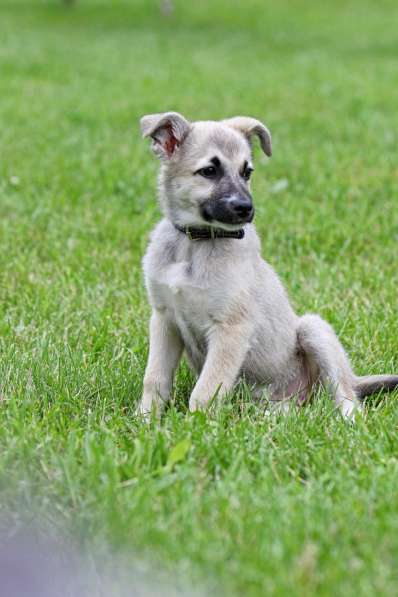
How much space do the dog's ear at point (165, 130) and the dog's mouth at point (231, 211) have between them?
37 cm

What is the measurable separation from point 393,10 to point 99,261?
24087 millimetres

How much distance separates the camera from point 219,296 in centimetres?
366

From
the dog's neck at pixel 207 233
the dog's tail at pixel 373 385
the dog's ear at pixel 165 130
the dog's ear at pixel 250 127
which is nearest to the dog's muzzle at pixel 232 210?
the dog's neck at pixel 207 233

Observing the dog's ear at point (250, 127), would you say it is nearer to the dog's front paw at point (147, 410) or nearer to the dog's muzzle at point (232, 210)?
the dog's muzzle at point (232, 210)

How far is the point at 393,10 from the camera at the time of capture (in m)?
27.4

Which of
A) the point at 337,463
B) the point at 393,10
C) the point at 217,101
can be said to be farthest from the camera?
the point at 393,10

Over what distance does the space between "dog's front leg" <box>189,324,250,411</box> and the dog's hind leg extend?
453 mm

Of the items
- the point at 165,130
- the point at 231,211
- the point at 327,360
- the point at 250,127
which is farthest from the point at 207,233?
the point at 327,360

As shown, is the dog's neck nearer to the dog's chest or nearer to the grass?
the dog's chest

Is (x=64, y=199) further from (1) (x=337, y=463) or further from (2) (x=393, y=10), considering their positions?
(2) (x=393, y=10)

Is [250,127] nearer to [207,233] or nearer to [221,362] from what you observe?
[207,233]

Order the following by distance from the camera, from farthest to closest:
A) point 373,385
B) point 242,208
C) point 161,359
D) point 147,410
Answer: point 373,385
point 161,359
point 147,410
point 242,208

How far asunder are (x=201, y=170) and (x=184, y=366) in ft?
3.42

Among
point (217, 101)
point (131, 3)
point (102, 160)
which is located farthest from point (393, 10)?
point (102, 160)
